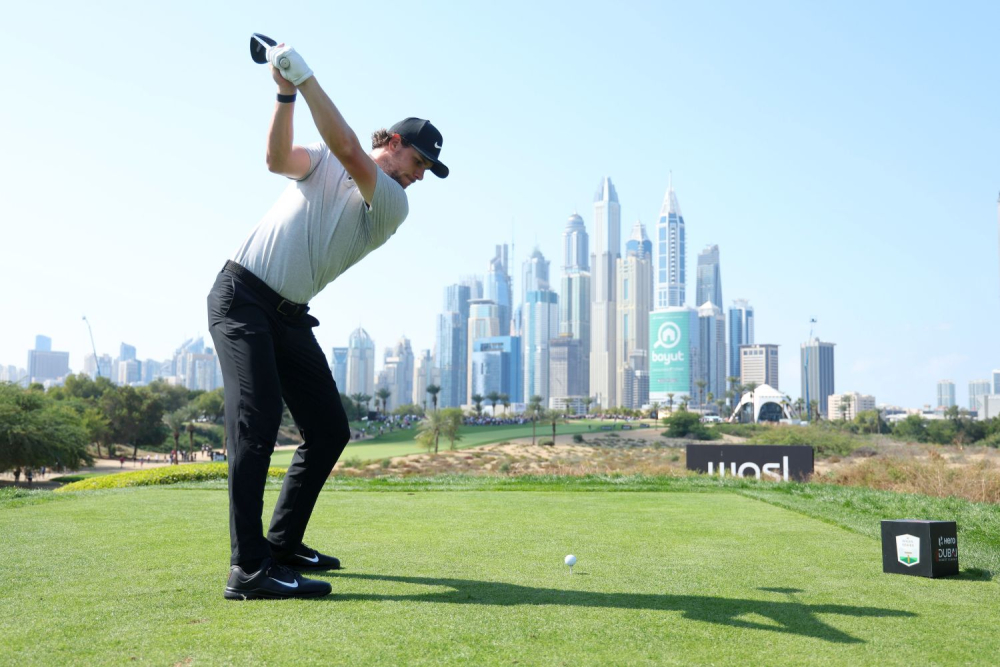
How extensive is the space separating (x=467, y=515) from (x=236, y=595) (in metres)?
3.74

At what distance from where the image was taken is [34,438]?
36062mm

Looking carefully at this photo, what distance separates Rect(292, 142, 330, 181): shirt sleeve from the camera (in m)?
3.98

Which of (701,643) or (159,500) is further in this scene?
(159,500)

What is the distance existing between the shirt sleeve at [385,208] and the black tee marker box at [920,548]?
3189mm

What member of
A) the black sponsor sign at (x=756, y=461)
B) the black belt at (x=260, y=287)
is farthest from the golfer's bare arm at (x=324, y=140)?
the black sponsor sign at (x=756, y=461)

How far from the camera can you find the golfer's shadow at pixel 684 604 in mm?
3123

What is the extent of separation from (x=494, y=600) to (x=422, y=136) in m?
2.30

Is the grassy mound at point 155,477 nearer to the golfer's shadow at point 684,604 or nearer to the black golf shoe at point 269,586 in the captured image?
the black golf shoe at point 269,586

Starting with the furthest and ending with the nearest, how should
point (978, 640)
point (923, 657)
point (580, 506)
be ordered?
point (580, 506)
point (978, 640)
point (923, 657)

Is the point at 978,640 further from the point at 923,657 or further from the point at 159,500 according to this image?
the point at 159,500

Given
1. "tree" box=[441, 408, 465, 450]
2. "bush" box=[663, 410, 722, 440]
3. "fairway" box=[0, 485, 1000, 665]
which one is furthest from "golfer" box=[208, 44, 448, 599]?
"bush" box=[663, 410, 722, 440]

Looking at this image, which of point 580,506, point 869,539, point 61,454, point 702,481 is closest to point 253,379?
point 869,539

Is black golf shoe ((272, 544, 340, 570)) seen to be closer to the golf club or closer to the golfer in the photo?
the golfer

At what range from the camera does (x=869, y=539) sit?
598 centimetres
